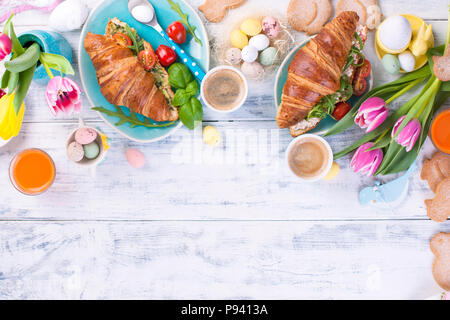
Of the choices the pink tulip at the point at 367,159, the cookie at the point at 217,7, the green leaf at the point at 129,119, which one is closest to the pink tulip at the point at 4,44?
the green leaf at the point at 129,119

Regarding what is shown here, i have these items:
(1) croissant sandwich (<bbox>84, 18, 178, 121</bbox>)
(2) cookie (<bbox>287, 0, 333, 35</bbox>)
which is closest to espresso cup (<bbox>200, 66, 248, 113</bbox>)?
(1) croissant sandwich (<bbox>84, 18, 178, 121</bbox>)

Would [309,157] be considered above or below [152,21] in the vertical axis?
below

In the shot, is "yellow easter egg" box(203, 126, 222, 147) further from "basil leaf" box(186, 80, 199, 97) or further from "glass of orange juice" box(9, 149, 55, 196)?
"glass of orange juice" box(9, 149, 55, 196)

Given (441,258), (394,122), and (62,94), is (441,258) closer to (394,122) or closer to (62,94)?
(394,122)

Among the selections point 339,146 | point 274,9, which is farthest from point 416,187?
point 274,9

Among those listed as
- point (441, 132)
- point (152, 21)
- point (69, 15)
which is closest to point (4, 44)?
point (69, 15)

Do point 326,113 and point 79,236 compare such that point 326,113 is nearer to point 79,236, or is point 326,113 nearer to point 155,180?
point 155,180
